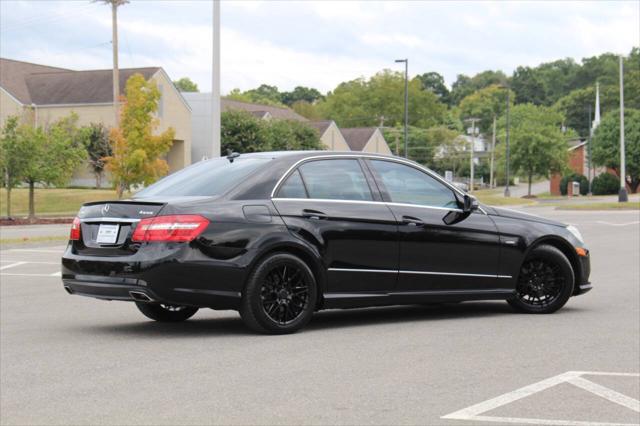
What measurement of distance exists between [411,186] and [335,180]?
33.6 inches

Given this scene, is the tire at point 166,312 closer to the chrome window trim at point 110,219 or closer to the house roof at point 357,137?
the chrome window trim at point 110,219

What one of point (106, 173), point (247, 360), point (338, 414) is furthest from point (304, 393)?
point (106, 173)

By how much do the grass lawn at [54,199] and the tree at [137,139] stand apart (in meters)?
3.42

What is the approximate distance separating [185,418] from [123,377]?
138 cm

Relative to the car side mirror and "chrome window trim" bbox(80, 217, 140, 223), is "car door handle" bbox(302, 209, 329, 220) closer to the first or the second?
"chrome window trim" bbox(80, 217, 140, 223)

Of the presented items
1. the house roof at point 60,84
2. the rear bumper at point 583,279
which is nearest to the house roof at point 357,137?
the house roof at point 60,84

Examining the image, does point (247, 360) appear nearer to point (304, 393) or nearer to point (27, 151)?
point (304, 393)

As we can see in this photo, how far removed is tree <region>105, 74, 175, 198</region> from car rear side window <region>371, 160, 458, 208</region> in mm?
36633

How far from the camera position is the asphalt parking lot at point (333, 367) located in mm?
6094

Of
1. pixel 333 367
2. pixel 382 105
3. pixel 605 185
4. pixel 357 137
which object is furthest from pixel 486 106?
pixel 333 367

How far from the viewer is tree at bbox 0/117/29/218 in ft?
133

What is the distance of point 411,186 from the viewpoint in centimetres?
1004

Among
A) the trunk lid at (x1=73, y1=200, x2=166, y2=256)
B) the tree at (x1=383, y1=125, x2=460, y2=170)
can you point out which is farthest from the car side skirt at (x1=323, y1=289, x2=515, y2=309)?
the tree at (x1=383, y1=125, x2=460, y2=170)

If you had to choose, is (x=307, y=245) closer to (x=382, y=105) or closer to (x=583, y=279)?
(x=583, y=279)
